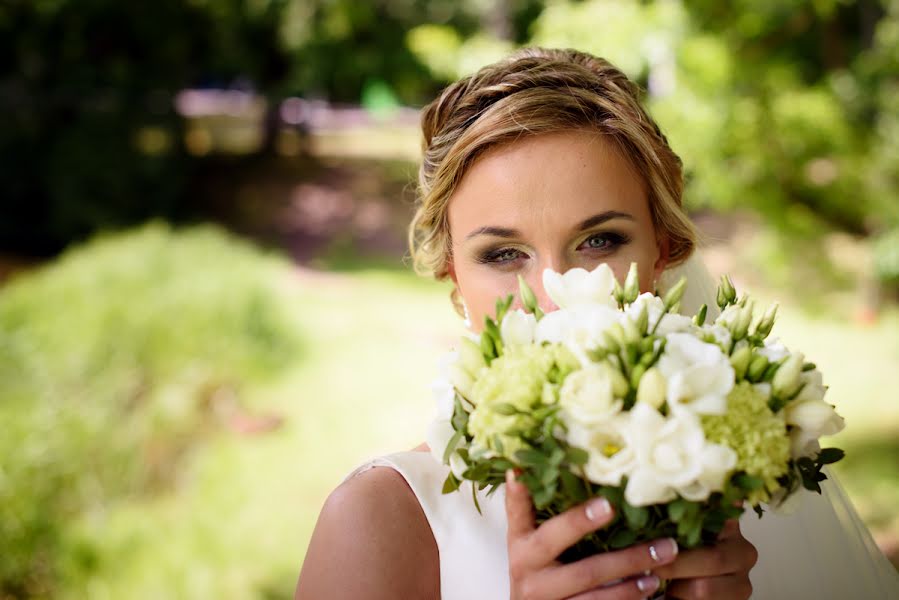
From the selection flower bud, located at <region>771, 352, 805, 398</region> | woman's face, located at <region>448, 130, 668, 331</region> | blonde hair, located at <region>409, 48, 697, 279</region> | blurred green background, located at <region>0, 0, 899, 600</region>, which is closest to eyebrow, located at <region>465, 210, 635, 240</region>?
woman's face, located at <region>448, 130, 668, 331</region>

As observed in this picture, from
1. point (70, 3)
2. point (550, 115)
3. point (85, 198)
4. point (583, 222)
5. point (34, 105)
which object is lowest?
point (583, 222)

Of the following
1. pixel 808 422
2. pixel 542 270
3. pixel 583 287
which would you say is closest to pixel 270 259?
pixel 542 270

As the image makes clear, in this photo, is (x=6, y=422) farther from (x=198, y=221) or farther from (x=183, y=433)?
(x=198, y=221)

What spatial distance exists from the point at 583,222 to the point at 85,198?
12845 mm

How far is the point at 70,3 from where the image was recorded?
12.8m

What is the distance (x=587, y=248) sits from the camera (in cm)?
186

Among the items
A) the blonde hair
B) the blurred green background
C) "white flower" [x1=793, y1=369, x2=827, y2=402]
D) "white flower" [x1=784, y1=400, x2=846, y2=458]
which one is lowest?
"white flower" [x1=784, y1=400, x2=846, y2=458]

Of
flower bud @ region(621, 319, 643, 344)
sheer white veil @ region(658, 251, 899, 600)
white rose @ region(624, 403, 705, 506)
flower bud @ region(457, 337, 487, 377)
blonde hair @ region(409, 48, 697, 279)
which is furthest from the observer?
sheer white veil @ region(658, 251, 899, 600)

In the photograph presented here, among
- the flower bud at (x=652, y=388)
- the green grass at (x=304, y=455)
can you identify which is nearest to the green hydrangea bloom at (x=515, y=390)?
the flower bud at (x=652, y=388)

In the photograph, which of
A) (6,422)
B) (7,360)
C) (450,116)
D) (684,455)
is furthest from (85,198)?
(684,455)

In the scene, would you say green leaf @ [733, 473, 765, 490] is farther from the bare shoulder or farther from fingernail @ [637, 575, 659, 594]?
the bare shoulder

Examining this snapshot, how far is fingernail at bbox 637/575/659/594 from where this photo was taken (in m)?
1.30

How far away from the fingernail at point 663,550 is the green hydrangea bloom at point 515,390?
0.28m

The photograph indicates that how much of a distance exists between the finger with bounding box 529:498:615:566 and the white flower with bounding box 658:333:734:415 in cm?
20
